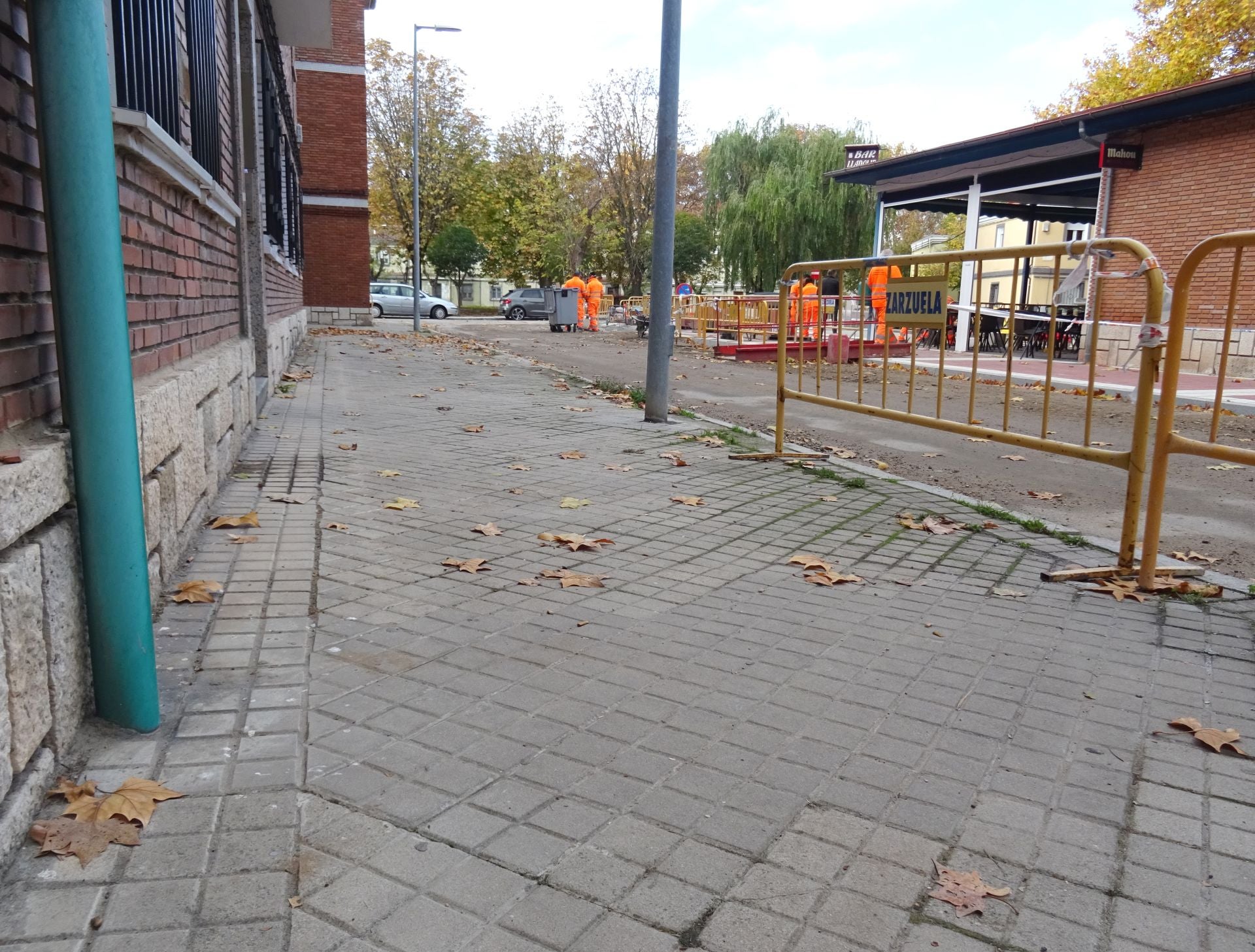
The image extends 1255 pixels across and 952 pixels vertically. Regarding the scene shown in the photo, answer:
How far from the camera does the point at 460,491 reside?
6090 mm

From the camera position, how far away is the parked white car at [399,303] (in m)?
44.6

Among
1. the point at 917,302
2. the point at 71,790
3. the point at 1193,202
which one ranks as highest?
the point at 1193,202

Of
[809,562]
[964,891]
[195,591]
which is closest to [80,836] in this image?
[195,591]

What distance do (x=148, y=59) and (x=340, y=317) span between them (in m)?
25.9

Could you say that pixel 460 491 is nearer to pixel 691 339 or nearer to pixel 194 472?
pixel 194 472

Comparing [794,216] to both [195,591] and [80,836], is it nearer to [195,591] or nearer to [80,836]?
[195,591]

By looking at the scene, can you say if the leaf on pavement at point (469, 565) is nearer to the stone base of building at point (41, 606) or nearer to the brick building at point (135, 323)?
the brick building at point (135, 323)

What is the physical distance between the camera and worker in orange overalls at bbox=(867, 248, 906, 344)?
6754mm

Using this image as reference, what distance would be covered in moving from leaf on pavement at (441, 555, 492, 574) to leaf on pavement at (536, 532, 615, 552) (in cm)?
48

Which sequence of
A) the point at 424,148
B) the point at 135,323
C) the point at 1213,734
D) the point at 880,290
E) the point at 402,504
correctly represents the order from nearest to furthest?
the point at 1213,734
the point at 135,323
the point at 402,504
the point at 880,290
the point at 424,148

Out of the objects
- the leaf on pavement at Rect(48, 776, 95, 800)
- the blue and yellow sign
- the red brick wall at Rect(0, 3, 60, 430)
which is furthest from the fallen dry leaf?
the blue and yellow sign

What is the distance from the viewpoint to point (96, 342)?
7.97ft

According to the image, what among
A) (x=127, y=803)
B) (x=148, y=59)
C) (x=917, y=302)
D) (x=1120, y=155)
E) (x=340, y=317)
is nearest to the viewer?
(x=127, y=803)

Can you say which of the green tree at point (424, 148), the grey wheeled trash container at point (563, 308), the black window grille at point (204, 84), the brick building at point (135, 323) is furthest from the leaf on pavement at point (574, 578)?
the green tree at point (424, 148)
